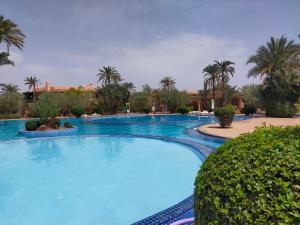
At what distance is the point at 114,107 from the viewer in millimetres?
40469

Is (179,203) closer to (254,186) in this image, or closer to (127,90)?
A: (254,186)

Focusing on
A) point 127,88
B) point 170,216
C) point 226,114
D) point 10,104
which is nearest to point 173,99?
point 127,88

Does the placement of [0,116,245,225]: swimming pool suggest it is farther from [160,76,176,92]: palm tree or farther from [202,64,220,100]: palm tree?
[160,76,176,92]: palm tree

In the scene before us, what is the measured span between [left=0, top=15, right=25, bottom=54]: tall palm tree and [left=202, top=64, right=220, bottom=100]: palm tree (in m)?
27.7

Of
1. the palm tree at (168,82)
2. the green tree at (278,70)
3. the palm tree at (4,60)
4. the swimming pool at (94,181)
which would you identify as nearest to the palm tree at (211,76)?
the green tree at (278,70)

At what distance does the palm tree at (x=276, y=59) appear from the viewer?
2436 centimetres

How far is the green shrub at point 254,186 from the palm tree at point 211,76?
37207 millimetres

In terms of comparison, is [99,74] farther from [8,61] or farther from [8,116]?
[8,61]

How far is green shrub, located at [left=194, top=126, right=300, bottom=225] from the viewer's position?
1578mm

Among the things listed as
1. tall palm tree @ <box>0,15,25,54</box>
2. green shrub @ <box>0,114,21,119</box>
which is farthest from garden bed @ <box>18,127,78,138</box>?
green shrub @ <box>0,114,21,119</box>

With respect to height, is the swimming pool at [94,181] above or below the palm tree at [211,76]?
below

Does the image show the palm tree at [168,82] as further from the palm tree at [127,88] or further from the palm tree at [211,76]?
the palm tree at [211,76]

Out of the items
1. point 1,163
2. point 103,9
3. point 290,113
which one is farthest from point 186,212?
point 290,113

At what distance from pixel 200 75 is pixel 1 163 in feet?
116
